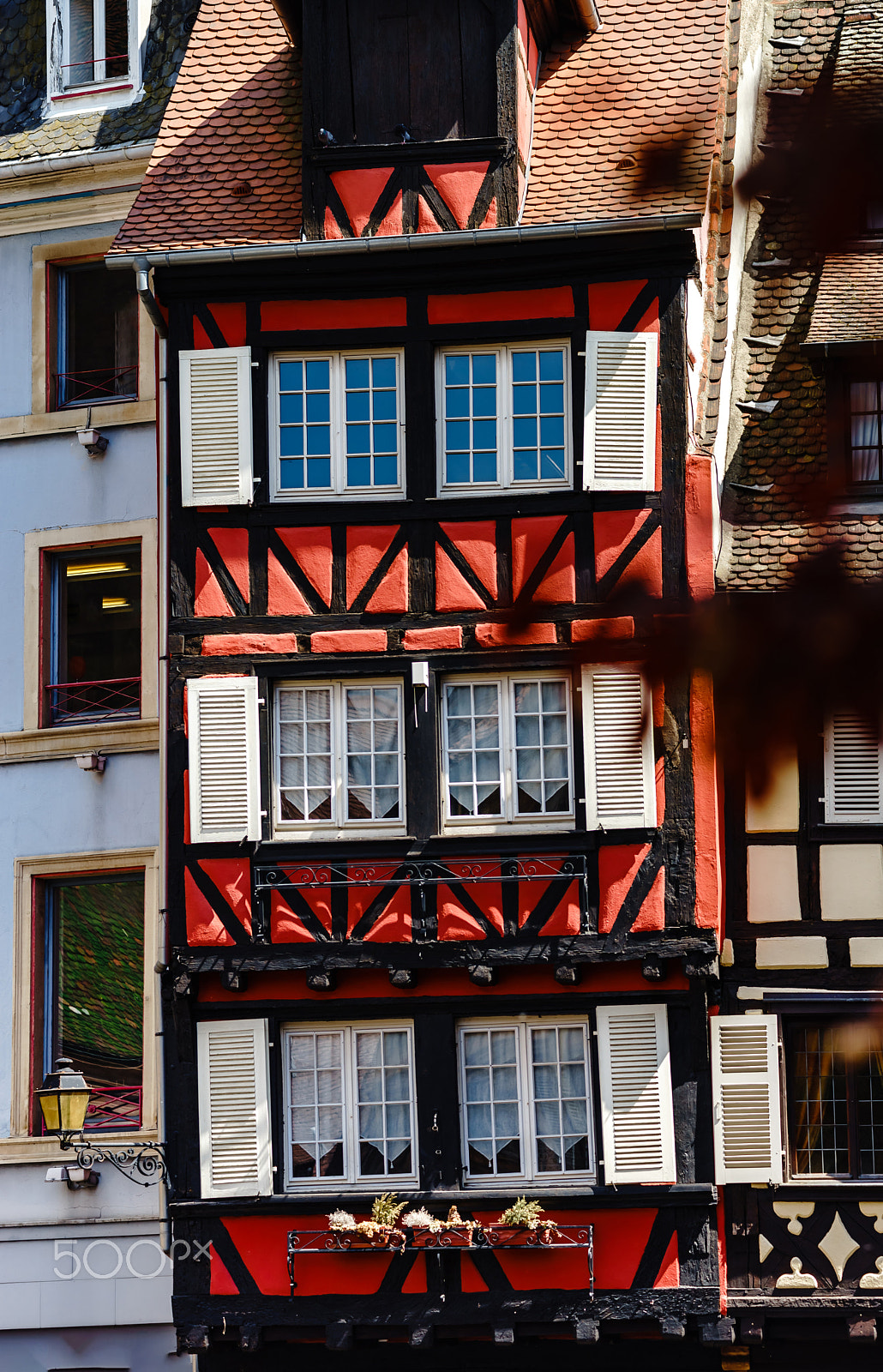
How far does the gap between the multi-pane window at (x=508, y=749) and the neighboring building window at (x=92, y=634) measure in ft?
9.95

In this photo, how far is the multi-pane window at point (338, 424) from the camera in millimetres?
14266

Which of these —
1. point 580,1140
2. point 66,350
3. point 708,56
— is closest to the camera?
point 580,1140

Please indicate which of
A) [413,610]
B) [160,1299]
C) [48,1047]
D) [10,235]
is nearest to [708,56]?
[413,610]

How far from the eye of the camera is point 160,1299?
14.5 meters

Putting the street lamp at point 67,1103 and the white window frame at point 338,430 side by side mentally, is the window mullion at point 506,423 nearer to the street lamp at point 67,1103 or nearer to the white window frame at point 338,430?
the white window frame at point 338,430

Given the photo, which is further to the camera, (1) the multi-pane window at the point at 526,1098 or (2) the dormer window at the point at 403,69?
(2) the dormer window at the point at 403,69

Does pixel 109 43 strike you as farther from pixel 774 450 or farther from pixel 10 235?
pixel 774 450

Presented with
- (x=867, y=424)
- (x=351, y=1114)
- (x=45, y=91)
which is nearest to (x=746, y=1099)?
(x=351, y=1114)

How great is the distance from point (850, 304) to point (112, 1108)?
8513mm

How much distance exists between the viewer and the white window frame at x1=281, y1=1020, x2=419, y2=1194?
13.8 meters

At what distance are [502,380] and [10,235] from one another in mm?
4759

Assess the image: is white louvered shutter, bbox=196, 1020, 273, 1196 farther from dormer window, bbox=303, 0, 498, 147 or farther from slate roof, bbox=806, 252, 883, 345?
slate roof, bbox=806, 252, 883, 345

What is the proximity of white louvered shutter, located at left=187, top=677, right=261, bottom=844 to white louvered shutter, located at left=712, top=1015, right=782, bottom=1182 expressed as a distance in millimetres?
3652

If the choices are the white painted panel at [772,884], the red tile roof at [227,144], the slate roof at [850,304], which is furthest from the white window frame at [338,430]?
the white painted panel at [772,884]
